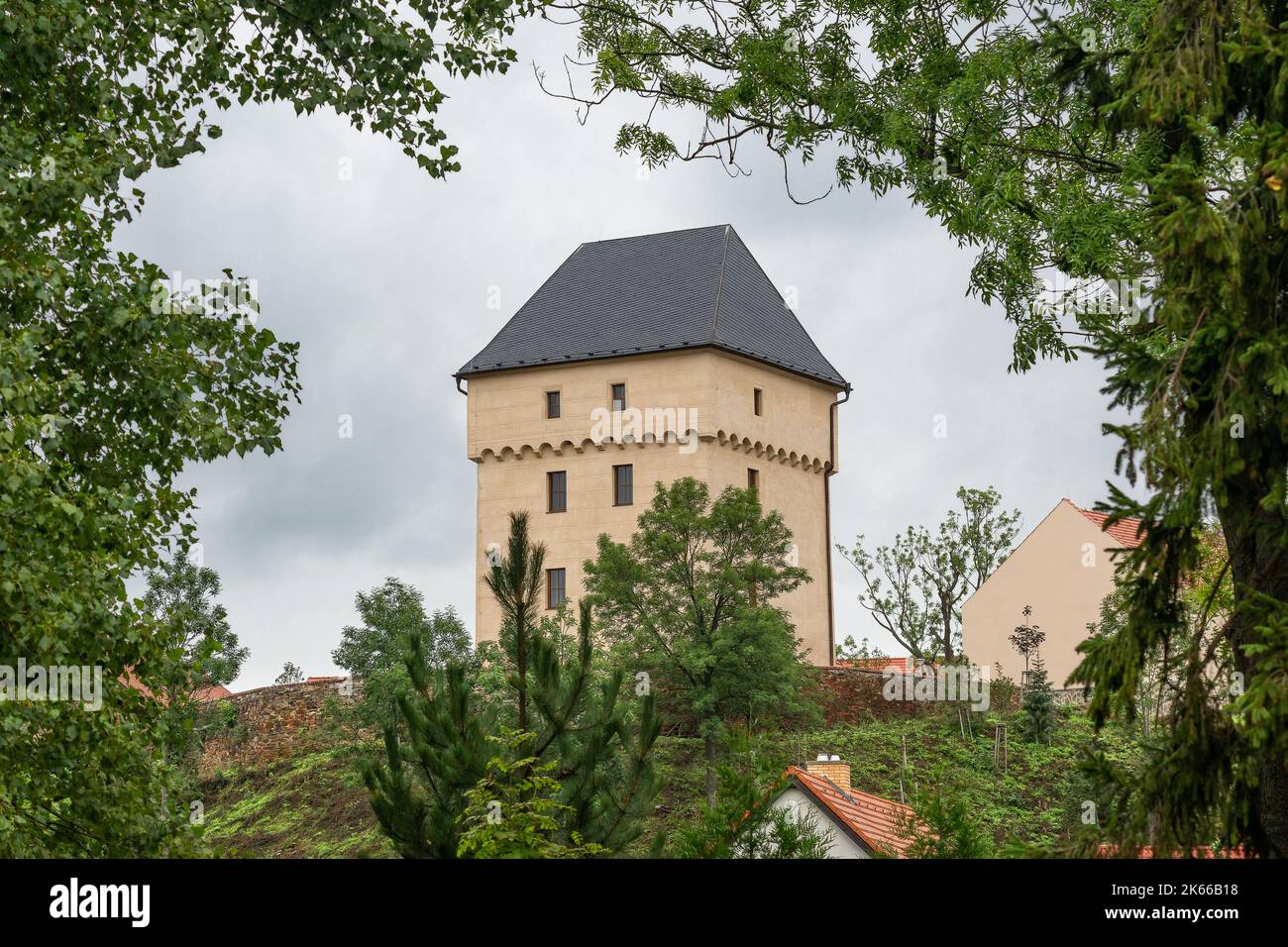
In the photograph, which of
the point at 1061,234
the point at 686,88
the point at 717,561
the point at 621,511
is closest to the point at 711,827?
the point at 1061,234

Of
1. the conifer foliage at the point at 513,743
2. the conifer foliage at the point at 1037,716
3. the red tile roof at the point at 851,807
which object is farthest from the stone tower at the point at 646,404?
the conifer foliage at the point at 513,743

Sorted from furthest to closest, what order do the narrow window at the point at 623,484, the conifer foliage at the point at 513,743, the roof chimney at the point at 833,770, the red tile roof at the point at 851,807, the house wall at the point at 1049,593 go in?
the house wall at the point at 1049,593 < the narrow window at the point at 623,484 < the roof chimney at the point at 833,770 < the red tile roof at the point at 851,807 < the conifer foliage at the point at 513,743

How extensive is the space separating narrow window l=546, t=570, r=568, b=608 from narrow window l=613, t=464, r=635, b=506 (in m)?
2.65

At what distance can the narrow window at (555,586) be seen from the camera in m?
44.4

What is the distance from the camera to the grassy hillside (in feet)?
99.8

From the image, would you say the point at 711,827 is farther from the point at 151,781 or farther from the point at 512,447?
the point at 512,447

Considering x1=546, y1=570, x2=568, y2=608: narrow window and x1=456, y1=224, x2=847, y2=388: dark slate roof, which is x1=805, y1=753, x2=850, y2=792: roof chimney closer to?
x1=546, y1=570, x2=568, y2=608: narrow window

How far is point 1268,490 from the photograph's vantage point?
281 inches

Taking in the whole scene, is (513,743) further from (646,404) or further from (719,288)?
(719,288)

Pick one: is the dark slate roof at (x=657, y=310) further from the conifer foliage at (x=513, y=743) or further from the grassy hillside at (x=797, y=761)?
the conifer foliage at (x=513, y=743)

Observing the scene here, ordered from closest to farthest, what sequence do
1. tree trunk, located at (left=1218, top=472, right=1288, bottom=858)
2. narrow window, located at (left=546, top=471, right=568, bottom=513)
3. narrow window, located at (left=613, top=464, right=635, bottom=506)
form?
1. tree trunk, located at (left=1218, top=472, right=1288, bottom=858)
2. narrow window, located at (left=613, top=464, right=635, bottom=506)
3. narrow window, located at (left=546, top=471, right=568, bottom=513)

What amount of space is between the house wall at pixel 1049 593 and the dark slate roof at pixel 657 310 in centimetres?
790

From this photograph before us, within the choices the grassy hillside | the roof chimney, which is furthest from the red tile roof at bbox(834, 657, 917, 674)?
the roof chimney

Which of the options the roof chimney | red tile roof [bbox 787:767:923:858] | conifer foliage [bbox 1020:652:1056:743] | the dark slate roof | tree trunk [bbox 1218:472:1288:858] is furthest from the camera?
the dark slate roof
